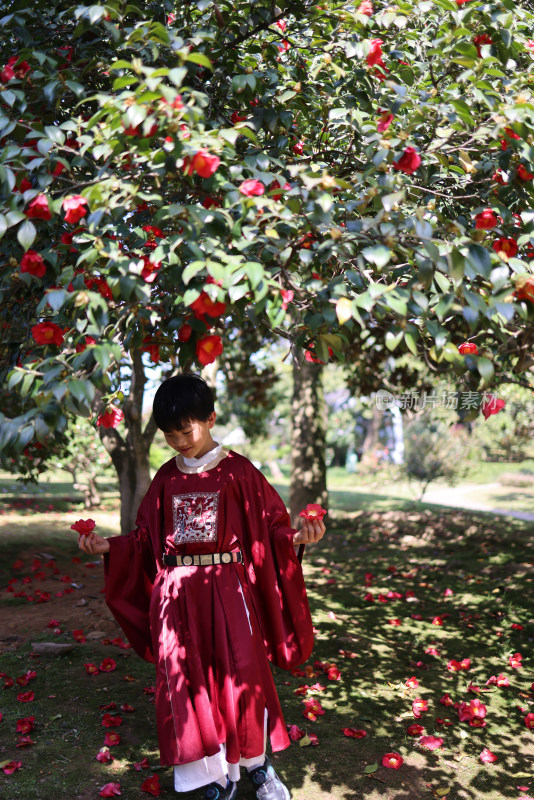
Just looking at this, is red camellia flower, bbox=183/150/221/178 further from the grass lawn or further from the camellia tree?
the grass lawn

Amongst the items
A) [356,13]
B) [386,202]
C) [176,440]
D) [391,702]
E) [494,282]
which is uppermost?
[356,13]

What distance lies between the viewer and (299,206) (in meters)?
2.16

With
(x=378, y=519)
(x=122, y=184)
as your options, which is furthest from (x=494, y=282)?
(x=378, y=519)

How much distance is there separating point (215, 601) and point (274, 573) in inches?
12.3

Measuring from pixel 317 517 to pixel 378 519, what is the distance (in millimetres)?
7796

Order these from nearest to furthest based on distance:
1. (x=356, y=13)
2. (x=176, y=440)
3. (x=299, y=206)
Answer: (x=299, y=206), (x=356, y=13), (x=176, y=440)

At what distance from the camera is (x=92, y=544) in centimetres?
292

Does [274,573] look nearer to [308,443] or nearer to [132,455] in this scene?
[132,455]

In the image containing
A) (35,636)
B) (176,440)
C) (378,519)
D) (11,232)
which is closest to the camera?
(11,232)

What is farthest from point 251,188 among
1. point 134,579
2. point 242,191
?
point 134,579

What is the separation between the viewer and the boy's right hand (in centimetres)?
288

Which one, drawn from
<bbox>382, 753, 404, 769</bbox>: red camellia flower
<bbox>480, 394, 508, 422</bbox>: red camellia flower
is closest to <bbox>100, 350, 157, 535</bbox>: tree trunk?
<bbox>382, 753, 404, 769</bbox>: red camellia flower

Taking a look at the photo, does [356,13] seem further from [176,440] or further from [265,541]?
[265,541]

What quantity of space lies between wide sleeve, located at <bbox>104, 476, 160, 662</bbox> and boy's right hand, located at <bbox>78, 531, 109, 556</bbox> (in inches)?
3.5
